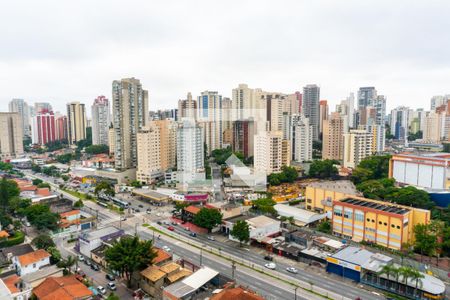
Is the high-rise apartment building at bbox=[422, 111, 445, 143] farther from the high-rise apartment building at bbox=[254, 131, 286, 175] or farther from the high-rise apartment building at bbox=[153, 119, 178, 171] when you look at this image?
the high-rise apartment building at bbox=[153, 119, 178, 171]

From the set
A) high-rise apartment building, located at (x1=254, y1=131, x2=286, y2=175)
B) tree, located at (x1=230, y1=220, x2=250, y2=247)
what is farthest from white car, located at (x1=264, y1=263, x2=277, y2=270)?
high-rise apartment building, located at (x1=254, y1=131, x2=286, y2=175)

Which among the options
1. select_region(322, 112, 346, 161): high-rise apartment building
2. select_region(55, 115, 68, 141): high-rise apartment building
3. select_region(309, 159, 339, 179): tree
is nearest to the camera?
select_region(309, 159, 339, 179): tree

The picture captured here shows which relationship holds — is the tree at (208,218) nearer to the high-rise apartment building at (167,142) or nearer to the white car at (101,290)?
the white car at (101,290)

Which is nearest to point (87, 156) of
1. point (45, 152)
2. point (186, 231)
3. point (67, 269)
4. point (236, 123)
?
point (45, 152)

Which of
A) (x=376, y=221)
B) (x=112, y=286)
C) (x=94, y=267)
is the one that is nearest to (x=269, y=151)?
(x=376, y=221)

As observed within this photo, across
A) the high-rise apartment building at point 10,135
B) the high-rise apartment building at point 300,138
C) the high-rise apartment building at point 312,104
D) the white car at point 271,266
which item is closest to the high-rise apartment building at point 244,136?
the high-rise apartment building at point 300,138

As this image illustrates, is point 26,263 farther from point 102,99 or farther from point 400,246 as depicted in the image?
point 102,99
